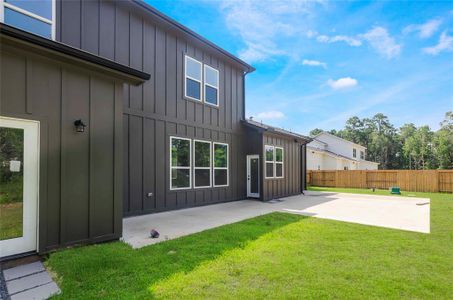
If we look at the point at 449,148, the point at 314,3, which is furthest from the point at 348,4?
the point at 449,148

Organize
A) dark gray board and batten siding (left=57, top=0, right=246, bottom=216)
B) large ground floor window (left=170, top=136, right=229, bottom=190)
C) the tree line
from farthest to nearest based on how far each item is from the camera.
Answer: the tree line, large ground floor window (left=170, top=136, right=229, bottom=190), dark gray board and batten siding (left=57, top=0, right=246, bottom=216)

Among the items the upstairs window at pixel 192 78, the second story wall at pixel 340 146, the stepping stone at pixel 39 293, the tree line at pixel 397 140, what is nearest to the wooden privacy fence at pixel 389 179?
the second story wall at pixel 340 146

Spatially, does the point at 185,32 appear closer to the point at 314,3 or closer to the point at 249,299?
the point at 314,3

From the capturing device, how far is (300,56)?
14648 mm

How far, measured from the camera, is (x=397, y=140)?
46.8m

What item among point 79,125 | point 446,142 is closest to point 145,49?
point 79,125

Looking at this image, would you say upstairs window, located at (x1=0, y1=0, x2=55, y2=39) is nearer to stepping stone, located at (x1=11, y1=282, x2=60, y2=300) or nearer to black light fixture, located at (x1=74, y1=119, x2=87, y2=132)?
black light fixture, located at (x1=74, y1=119, x2=87, y2=132)

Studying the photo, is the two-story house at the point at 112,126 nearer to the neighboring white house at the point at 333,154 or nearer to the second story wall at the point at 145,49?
the second story wall at the point at 145,49

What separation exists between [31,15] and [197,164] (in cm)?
599

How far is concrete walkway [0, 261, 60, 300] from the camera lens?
107 inches

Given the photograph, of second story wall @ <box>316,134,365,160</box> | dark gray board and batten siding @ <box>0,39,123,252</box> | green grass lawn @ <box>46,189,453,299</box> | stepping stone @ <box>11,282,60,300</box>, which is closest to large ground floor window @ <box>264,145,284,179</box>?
green grass lawn @ <box>46,189,453,299</box>

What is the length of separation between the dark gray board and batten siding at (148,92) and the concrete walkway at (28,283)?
11.4 feet

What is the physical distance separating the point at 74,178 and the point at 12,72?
181cm

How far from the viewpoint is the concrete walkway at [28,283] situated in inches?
107
